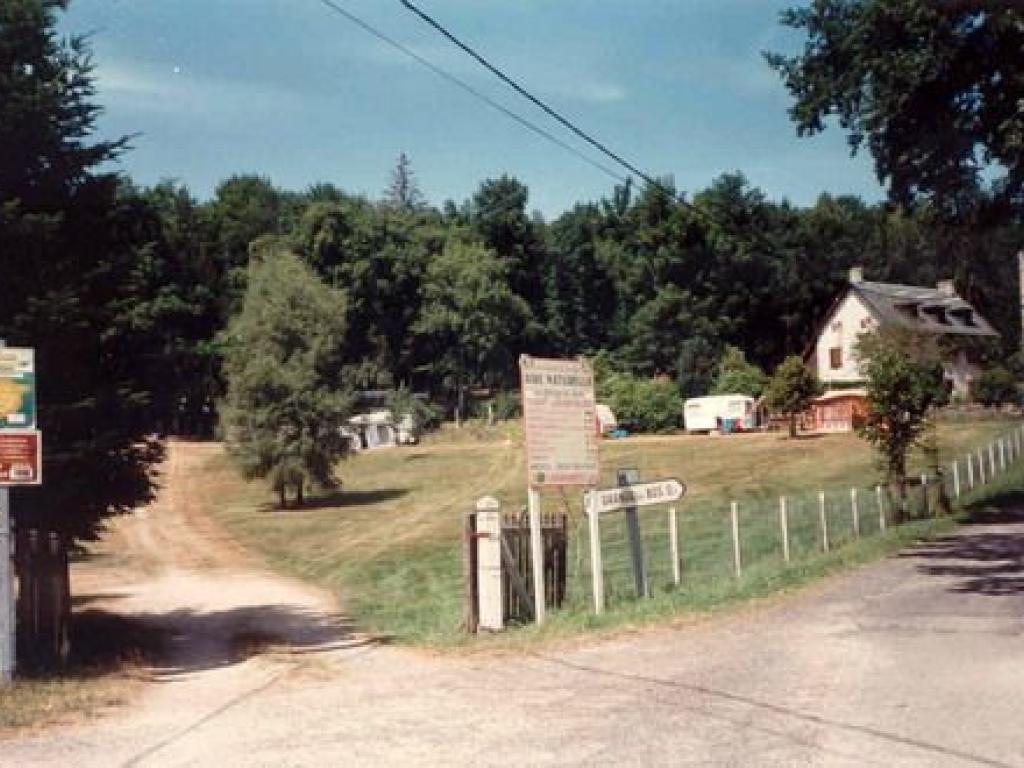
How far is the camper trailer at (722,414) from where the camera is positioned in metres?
67.9

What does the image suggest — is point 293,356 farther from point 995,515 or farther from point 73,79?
point 73,79

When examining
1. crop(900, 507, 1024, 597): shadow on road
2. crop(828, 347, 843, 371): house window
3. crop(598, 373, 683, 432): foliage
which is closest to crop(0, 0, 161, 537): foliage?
crop(900, 507, 1024, 597): shadow on road

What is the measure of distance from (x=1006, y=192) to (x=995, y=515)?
23.7 feet

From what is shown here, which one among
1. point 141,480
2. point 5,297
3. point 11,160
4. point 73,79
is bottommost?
point 141,480

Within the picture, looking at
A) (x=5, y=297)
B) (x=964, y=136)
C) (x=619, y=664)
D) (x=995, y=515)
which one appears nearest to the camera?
(x=619, y=664)

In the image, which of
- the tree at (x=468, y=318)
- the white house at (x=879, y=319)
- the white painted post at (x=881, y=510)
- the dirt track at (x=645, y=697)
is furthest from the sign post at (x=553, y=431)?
the tree at (x=468, y=318)

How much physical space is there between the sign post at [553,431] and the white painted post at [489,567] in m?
0.42

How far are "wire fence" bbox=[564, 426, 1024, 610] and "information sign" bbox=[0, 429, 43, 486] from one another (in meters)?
6.50

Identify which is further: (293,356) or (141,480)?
(293,356)

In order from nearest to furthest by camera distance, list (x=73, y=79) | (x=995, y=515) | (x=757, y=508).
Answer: (x=73, y=79) → (x=995, y=515) → (x=757, y=508)

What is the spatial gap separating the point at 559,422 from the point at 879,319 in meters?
60.3

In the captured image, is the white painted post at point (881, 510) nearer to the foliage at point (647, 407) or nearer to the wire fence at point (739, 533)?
the wire fence at point (739, 533)

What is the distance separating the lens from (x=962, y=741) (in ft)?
24.6

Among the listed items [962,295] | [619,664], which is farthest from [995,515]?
[962,295]
